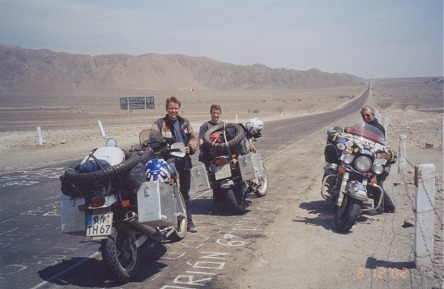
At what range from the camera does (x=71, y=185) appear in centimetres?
474

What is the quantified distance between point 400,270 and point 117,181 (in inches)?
136

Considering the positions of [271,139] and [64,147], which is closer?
[64,147]

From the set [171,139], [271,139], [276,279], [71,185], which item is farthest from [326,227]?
[271,139]

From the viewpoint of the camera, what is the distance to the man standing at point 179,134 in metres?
6.59

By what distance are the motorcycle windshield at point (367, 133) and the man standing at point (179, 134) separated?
107 inches

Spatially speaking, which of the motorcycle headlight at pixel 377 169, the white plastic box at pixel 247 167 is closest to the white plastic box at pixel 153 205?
the white plastic box at pixel 247 167

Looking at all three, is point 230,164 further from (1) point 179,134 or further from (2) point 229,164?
(1) point 179,134

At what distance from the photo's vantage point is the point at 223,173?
7730 mm

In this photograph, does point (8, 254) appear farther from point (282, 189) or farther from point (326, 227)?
point (282, 189)

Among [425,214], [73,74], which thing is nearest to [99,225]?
[425,214]

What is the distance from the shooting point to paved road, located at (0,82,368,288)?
16.2 ft

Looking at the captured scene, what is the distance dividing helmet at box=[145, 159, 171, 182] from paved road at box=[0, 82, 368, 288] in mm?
1081

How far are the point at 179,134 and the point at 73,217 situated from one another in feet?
7.73

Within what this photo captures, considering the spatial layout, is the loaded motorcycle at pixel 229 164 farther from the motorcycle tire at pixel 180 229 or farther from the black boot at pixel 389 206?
the black boot at pixel 389 206
